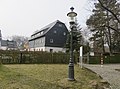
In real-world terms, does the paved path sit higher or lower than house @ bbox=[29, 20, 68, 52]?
lower

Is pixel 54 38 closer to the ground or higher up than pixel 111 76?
higher up

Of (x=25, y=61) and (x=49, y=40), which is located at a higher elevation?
(x=49, y=40)

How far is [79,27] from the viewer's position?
2217 inches

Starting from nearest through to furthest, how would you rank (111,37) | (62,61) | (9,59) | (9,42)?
(9,59)
(62,61)
(111,37)
(9,42)

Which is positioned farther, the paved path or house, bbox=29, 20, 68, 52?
house, bbox=29, 20, 68, 52

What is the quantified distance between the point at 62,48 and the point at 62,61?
105 ft

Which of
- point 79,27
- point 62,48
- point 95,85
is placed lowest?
point 95,85

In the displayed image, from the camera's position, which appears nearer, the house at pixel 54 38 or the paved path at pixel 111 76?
the paved path at pixel 111 76

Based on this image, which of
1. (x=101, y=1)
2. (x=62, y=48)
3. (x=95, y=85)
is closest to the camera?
(x=95, y=85)

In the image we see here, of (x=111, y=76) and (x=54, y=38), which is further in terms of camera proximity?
(x=54, y=38)

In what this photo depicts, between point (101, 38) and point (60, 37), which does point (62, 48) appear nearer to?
point (60, 37)

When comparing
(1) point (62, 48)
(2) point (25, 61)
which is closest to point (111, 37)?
(1) point (62, 48)

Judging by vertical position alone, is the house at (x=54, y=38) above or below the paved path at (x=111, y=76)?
above

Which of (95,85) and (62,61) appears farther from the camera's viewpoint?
(62,61)
